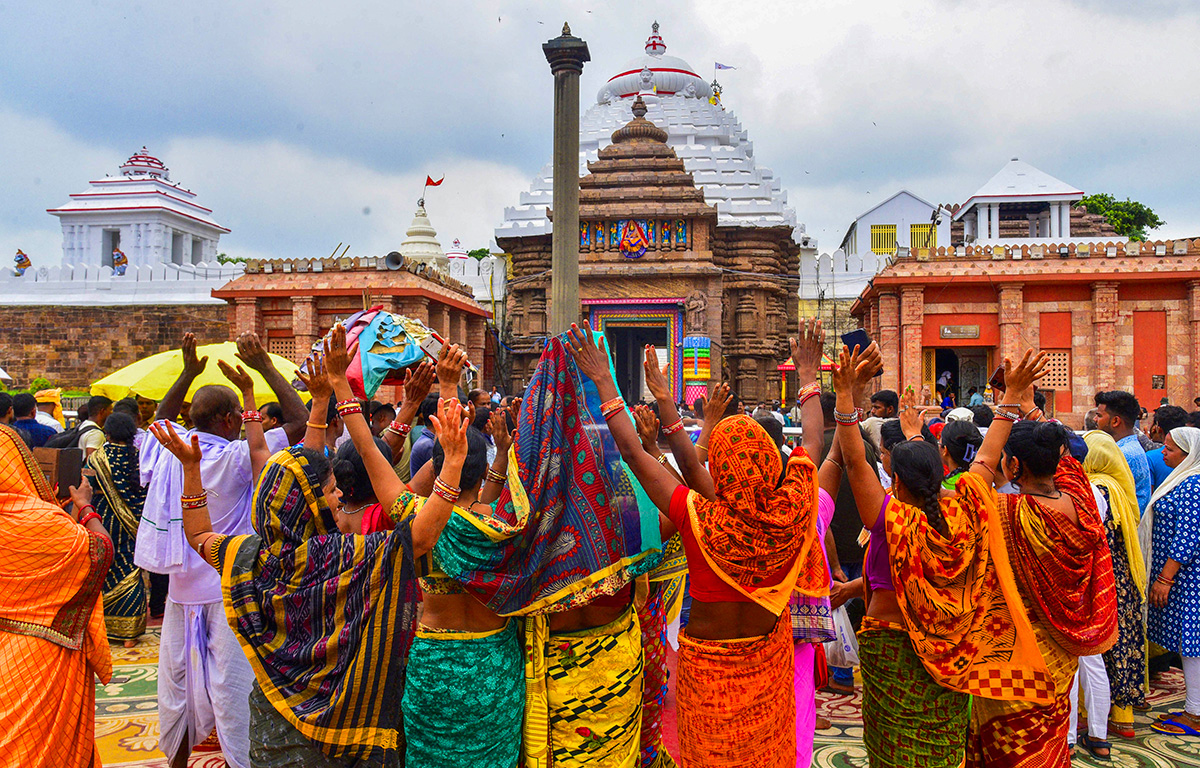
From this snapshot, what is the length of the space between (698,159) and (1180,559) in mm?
20430

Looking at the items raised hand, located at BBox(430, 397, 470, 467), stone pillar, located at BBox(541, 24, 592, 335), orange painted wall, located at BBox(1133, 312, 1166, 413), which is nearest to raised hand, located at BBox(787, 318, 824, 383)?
raised hand, located at BBox(430, 397, 470, 467)

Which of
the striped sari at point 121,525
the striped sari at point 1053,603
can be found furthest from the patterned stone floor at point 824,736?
the striped sari at point 1053,603

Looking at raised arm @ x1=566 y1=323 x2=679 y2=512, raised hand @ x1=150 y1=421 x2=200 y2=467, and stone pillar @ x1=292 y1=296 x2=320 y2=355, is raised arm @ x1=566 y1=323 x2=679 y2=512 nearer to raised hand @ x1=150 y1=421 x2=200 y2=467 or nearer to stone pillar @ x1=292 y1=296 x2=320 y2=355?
raised hand @ x1=150 y1=421 x2=200 y2=467

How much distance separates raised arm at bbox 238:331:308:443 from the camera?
3648mm

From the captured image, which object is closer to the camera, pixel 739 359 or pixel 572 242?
pixel 572 242

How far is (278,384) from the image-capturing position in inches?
152

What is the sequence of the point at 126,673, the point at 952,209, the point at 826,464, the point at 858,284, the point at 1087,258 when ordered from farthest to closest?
1. the point at 952,209
2. the point at 858,284
3. the point at 1087,258
4. the point at 126,673
5. the point at 826,464

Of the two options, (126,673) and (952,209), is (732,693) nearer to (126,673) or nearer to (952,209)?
(126,673)

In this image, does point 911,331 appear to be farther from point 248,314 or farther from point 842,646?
point 248,314

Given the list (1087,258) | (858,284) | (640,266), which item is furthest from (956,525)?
(858,284)

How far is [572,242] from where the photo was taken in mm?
7062

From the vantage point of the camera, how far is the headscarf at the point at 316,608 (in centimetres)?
262

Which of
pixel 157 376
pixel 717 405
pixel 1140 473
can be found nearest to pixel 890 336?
pixel 1140 473

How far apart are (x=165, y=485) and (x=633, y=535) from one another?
2.37 m
